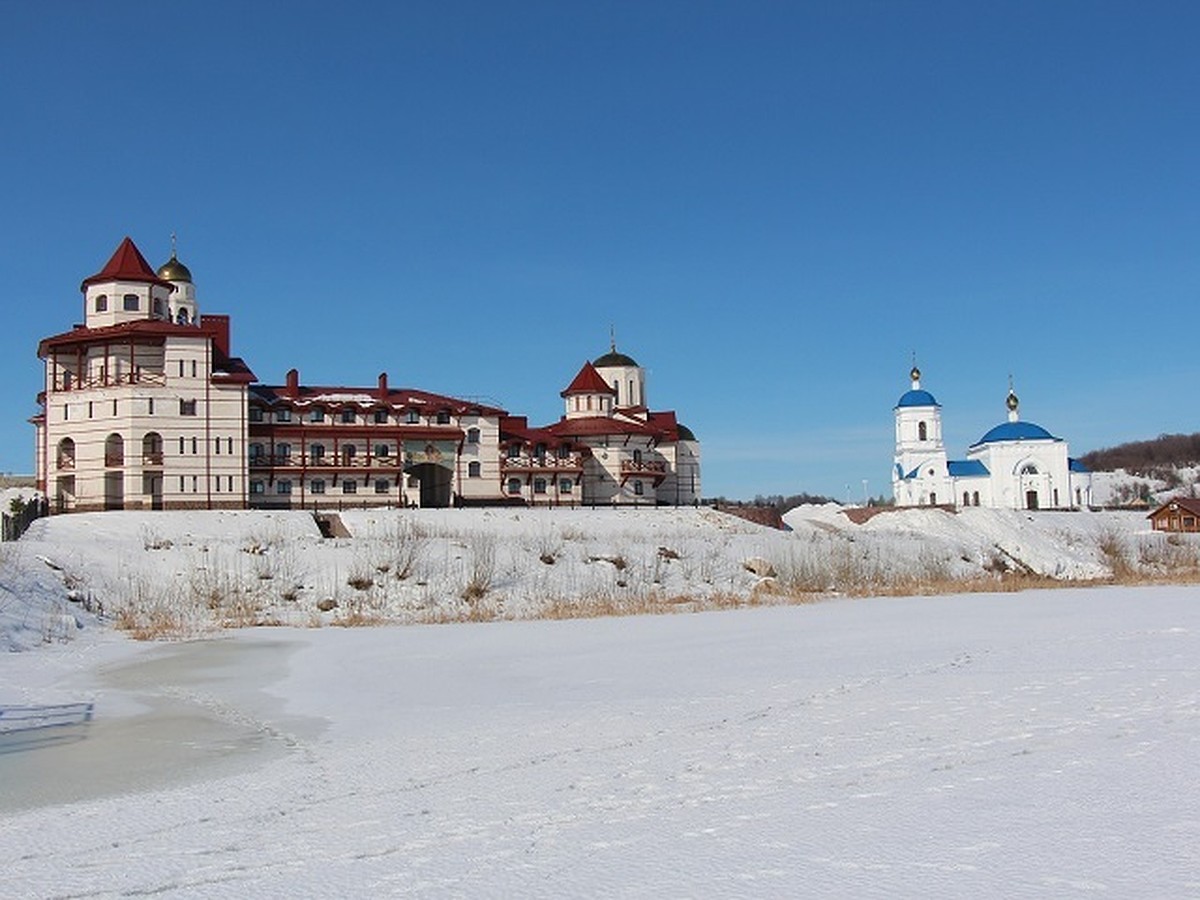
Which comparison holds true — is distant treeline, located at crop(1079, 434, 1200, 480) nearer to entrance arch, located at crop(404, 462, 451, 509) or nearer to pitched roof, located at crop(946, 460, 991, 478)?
pitched roof, located at crop(946, 460, 991, 478)

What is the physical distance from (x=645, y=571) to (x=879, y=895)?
2891 cm

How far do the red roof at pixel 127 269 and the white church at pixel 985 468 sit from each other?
56.6 m

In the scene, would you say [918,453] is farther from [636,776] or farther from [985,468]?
[636,776]

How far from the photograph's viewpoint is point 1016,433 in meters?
88.4

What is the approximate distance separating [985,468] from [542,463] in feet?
139

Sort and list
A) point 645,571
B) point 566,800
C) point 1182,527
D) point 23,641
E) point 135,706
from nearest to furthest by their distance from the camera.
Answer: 1. point 566,800
2. point 135,706
3. point 23,641
4. point 645,571
5. point 1182,527

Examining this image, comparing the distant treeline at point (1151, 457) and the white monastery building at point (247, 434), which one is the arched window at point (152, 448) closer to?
the white monastery building at point (247, 434)

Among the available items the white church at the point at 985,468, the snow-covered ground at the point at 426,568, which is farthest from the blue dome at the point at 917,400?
the snow-covered ground at the point at 426,568

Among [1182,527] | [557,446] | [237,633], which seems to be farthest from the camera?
[1182,527]

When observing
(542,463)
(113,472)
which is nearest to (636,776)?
(113,472)

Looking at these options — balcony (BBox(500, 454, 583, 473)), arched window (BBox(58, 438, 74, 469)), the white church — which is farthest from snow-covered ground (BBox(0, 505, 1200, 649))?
the white church

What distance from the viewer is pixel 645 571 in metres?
33.8

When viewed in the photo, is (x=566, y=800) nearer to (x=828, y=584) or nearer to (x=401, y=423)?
(x=828, y=584)

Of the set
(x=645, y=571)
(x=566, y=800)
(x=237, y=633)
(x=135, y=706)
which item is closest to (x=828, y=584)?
(x=645, y=571)
